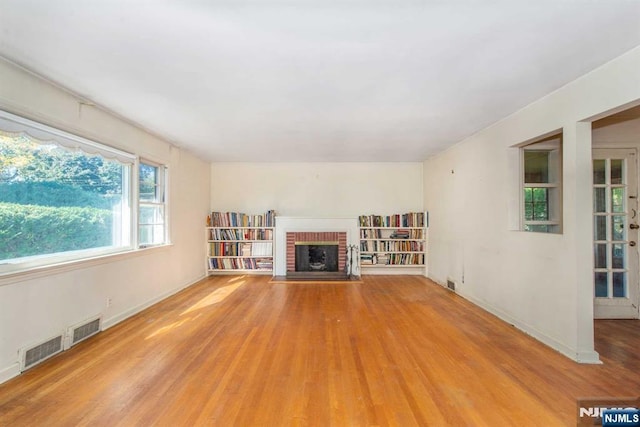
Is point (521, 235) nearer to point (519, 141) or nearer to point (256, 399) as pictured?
point (519, 141)

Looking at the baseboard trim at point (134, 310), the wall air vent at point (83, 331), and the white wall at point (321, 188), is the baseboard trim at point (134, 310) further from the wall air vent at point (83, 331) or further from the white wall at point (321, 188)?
the white wall at point (321, 188)

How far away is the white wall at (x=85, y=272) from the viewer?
2.18 metres

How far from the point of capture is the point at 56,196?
269 centimetres

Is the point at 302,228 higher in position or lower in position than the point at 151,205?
lower

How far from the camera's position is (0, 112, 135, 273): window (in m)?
2.26

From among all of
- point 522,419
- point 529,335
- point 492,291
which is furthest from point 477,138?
point 522,419

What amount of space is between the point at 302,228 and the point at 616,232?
4664 mm

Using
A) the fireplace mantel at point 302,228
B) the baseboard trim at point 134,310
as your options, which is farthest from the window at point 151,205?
the fireplace mantel at point 302,228

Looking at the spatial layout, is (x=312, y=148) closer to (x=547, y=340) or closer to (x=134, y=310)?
(x=134, y=310)

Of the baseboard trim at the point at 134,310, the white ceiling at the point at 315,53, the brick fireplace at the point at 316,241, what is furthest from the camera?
the brick fireplace at the point at 316,241

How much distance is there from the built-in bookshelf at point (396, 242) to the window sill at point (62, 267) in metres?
3.99

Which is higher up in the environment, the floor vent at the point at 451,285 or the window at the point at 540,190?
the window at the point at 540,190

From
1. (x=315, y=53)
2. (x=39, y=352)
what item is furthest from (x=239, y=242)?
(x=315, y=53)

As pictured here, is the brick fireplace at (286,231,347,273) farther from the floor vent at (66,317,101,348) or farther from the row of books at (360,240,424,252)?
the floor vent at (66,317,101,348)
